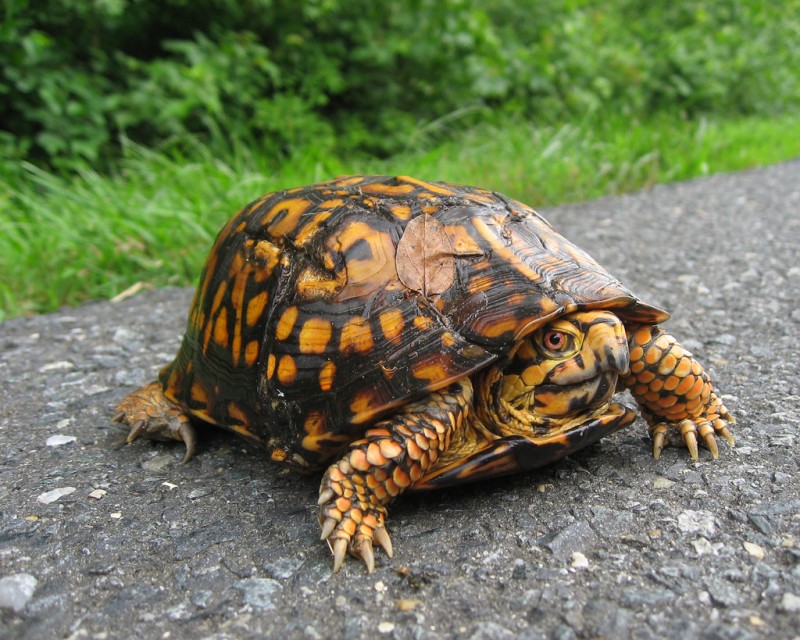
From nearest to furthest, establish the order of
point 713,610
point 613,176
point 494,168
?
1. point 713,610
2. point 494,168
3. point 613,176

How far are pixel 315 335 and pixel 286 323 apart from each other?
0.12m

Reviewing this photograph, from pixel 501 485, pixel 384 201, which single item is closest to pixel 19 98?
pixel 384 201

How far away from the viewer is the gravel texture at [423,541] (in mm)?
1435

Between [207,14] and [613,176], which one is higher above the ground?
[207,14]

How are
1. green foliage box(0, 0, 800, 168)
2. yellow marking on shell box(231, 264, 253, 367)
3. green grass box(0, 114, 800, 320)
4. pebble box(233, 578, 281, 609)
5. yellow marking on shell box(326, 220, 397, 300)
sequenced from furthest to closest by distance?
green foliage box(0, 0, 800, 168) < green grass box(0, 114, 800, 320) < yellow marking on shell box(231, 264, 253, 367) < yellow marking on shell box(326, 220, 397, 300) < pebble box(233, 578, 281, 609)

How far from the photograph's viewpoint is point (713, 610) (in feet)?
4.55

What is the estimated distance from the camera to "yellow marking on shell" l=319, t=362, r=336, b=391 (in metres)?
1.82

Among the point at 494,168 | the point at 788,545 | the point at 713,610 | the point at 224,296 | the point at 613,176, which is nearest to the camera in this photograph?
the point at 713,610

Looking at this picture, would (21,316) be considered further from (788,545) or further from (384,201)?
(788,545)

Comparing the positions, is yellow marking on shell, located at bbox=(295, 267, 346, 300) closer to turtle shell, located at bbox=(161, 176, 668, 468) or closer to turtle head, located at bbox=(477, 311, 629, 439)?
turtle shell, located at bbox=(161, 176, 668, 468)

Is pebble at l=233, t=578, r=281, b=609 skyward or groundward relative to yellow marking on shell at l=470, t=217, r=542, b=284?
groundward

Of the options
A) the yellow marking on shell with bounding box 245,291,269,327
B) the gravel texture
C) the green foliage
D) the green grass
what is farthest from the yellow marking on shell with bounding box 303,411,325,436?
the green foliage

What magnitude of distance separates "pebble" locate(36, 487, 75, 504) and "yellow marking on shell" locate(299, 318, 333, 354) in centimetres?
80

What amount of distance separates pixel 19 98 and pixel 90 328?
139 inches
